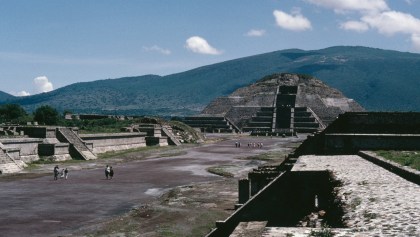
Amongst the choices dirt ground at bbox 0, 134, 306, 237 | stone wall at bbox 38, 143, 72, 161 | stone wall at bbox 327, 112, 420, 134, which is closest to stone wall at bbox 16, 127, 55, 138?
stone wall at bbox 38, 143, 72, 161

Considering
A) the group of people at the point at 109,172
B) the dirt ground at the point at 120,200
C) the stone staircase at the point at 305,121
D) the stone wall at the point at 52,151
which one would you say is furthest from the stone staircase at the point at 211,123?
the group of people at the point at 109,172

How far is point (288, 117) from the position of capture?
425 ft

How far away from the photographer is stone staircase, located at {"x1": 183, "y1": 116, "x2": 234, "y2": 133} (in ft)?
415

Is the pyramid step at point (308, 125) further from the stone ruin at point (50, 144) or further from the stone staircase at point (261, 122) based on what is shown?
the stone ruin at point (50, 144)

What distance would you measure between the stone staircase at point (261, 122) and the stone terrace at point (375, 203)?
106673 mm

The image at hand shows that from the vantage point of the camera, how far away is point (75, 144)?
177 feet

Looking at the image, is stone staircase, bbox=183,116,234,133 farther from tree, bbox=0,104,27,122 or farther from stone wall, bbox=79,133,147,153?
stone wall, bbox=79,133,147,153

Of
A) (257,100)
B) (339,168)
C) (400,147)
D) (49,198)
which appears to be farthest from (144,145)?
(257,100)

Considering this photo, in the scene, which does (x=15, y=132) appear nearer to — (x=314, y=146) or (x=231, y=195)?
(x=231, y=195)

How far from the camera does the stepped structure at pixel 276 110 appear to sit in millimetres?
125875

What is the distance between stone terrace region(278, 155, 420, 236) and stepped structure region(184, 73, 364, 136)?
97.1 m

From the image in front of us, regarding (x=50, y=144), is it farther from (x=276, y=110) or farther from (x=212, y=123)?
(x=276, y=110)

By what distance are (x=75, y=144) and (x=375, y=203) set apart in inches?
1783

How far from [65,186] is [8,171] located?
9.23 m
